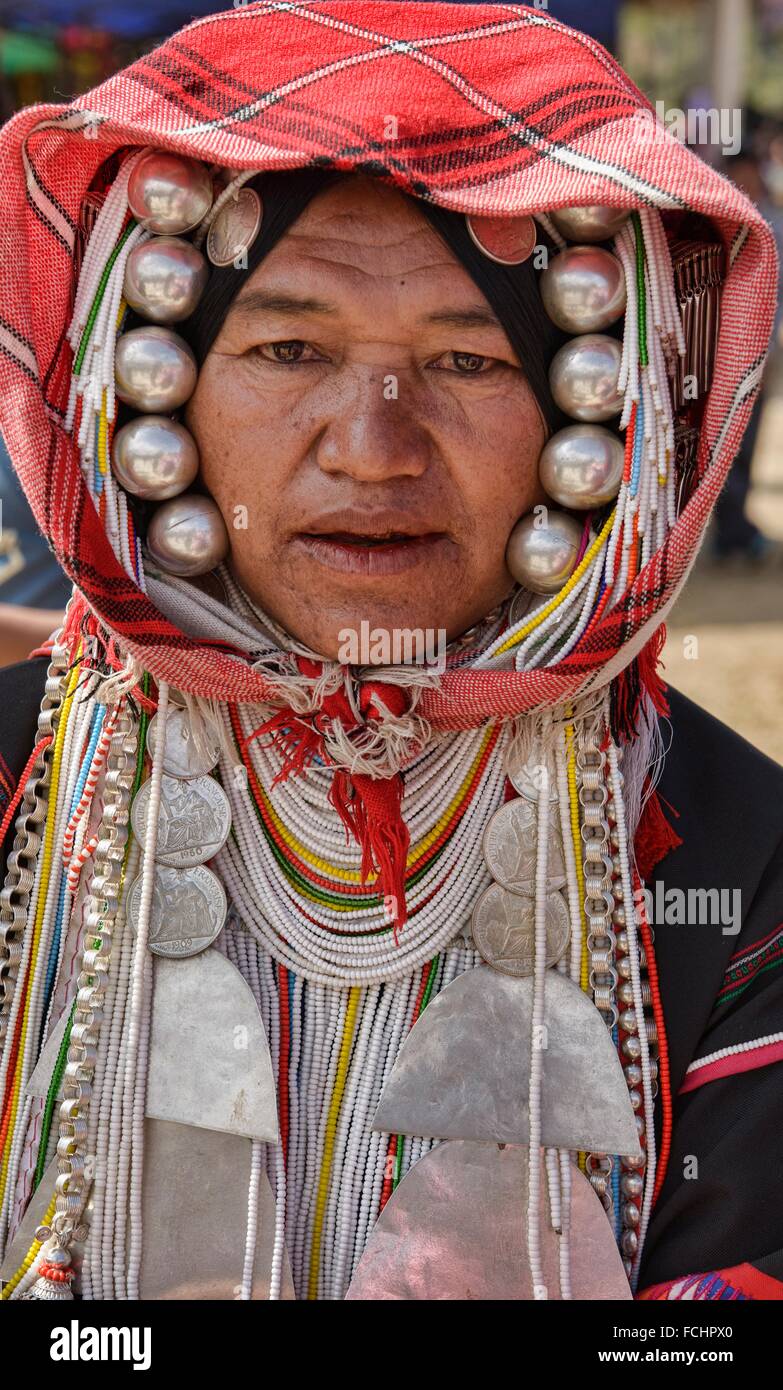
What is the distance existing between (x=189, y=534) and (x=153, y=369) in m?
0.20

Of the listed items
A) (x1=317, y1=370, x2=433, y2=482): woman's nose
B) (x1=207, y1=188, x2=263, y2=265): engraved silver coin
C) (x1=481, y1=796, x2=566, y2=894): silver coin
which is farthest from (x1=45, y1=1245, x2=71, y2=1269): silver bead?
(x1=207, y1=188, x2=263, y2=265): engraved silver coin

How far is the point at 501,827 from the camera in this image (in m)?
1.92

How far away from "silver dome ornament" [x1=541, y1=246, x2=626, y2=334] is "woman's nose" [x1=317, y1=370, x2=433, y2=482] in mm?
227

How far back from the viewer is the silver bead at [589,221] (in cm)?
181

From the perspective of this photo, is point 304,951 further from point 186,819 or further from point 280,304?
point 280,304

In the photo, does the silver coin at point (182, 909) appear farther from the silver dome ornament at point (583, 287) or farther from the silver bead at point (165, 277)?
the silver dome ornament at point (583, 287)

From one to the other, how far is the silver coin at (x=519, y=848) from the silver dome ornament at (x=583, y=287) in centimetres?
60

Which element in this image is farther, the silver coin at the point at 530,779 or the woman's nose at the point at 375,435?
the silver coin at the point at 530,779

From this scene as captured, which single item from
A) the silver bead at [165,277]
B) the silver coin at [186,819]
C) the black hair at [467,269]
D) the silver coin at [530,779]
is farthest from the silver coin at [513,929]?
the silver bead at [165,277]

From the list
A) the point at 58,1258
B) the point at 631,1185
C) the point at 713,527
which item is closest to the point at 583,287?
the point at 631,1185

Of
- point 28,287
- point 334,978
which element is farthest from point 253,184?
point 334,978

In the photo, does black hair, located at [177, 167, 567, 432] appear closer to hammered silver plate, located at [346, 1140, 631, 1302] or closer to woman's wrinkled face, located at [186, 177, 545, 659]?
woman's wrinkled face, located at [186, 177, 545, 659]
